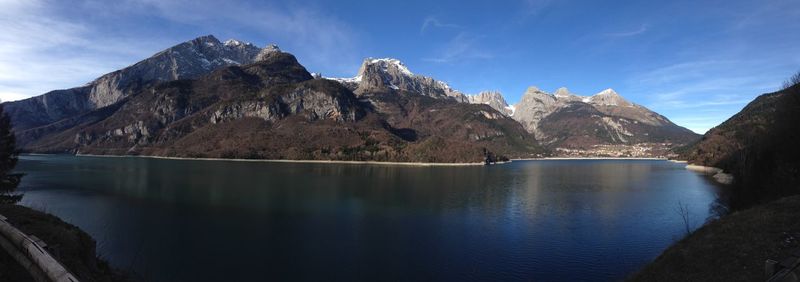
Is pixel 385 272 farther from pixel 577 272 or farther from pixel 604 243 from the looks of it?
pixel 604 243

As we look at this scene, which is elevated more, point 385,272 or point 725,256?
point 725,256

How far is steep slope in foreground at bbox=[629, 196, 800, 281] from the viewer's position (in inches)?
715

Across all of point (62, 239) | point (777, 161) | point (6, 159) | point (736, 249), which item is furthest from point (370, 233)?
point (777, 161)

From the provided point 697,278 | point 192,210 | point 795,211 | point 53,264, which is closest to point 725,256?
point 697,278

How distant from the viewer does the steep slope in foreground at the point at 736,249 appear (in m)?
18.2

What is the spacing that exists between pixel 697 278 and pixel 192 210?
177ft

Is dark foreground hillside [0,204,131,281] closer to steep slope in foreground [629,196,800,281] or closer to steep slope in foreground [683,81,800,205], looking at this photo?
steep slope in foreground [629,196,800,281]

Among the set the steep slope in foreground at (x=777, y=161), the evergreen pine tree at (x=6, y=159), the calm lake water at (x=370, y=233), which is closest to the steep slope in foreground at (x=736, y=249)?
the calm lake water at (x=370, y=233)

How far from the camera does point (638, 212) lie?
58094 millimetres

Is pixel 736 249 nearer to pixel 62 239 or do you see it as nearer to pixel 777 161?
pixel 62 239

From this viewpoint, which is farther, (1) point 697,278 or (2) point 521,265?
(2) point 521,265

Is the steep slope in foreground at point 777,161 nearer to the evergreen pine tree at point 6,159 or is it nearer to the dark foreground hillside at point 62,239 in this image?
the dark foreground hillside at point 62,239

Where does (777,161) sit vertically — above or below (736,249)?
above

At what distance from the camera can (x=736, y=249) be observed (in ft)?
66.5
